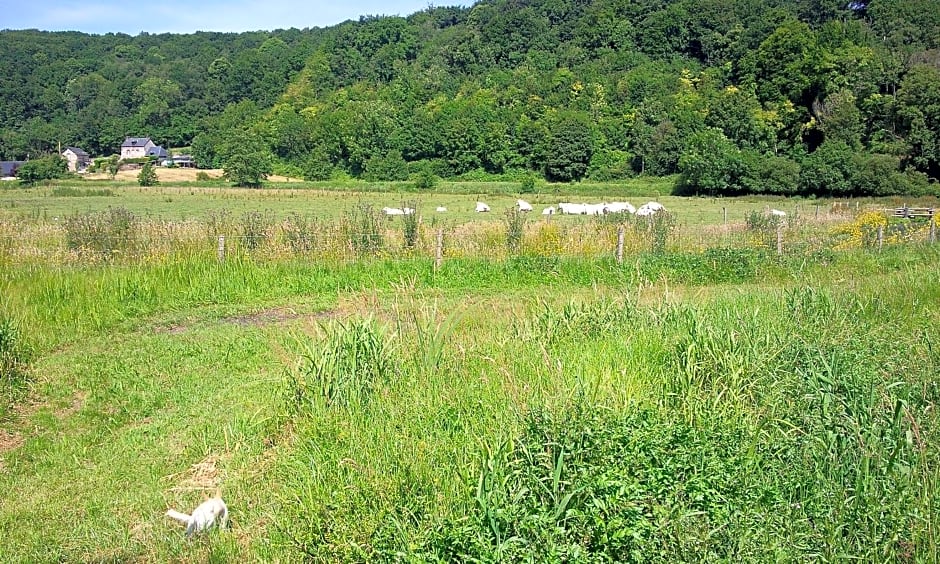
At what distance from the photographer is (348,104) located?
9006 centimetres

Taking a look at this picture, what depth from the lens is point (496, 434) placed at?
13.3 feet

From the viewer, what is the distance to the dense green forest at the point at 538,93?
51.1m

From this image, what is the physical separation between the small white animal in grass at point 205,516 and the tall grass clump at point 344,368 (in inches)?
42.5

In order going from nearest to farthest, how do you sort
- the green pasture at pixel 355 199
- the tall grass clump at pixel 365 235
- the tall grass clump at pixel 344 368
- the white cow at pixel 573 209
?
1. the tall grass clump at pixel 344 368
2. the tall grass clump at pixel 365 235
3. the green pasture at pixel 355 199
4. the white cow at pixel 573 209

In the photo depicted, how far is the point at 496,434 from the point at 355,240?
950cm

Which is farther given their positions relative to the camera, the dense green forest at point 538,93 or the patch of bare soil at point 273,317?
the dense green forest at point 538,93

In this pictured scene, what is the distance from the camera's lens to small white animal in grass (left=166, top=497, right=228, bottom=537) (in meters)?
3.88

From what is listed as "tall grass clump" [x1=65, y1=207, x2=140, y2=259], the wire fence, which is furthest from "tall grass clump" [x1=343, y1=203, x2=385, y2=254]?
"tall grass clump" [x1=65, y1=207, x2=140, y2=259]

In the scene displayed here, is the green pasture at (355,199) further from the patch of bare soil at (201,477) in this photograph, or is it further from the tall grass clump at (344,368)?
the patch of bare soil at (201,477)

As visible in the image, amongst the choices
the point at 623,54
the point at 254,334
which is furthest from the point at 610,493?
the point at 623,54

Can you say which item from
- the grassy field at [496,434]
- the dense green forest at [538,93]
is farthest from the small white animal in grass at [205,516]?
the dense green forest at [538,93]

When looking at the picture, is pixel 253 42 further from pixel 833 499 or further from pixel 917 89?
pixel 833 499

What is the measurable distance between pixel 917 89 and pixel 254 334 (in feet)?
170

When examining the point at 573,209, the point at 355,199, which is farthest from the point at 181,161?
the point at 573,209
